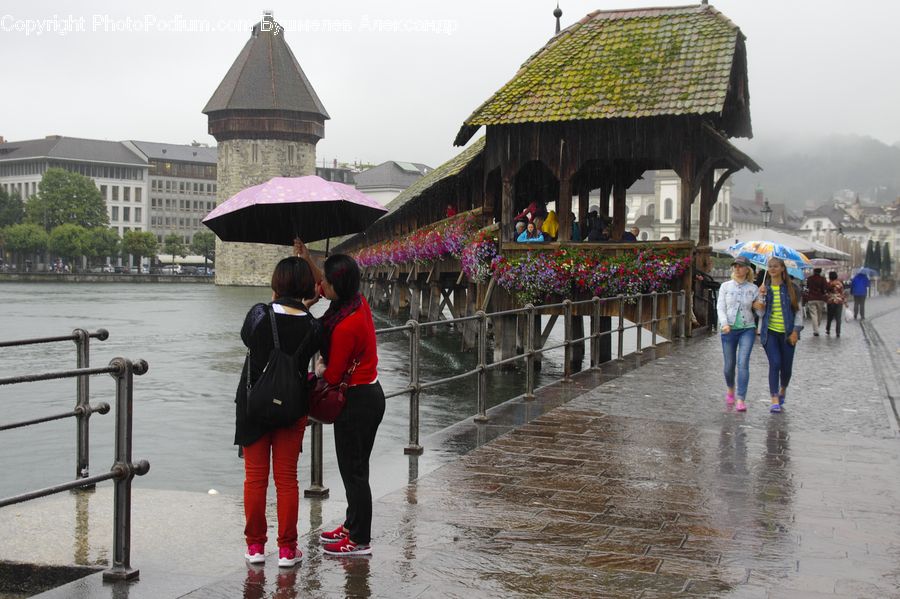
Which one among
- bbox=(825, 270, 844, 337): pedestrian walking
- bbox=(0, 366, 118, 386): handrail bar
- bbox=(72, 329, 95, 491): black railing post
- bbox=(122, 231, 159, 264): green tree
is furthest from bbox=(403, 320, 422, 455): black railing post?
bbox=(122, 231, 159, 264): green tree

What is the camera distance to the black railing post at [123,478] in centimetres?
463

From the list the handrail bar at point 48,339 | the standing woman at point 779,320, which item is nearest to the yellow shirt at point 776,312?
the standing woman at point 779,320

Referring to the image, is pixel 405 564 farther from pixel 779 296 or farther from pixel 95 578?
pixel 779 296

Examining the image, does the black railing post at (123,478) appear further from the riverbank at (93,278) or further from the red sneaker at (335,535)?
the riverbank at (93,278)

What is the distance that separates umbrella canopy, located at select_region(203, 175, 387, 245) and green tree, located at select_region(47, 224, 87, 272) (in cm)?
10296

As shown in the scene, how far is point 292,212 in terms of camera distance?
18.7 feet

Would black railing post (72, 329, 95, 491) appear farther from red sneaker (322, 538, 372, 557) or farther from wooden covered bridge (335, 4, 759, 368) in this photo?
wooden covered bridge (335, 4, 759, 368)

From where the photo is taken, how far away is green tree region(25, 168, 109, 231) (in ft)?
356

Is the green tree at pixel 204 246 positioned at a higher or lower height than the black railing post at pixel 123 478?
higher

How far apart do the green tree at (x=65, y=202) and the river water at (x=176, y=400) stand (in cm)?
7260

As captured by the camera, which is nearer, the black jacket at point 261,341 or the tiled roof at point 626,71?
the black jacket at point 261,341

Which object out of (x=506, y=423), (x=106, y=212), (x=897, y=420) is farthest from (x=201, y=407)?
(x=106, y=212)

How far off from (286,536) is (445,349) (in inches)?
960

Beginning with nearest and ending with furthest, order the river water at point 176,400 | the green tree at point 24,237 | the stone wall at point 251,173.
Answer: the river water at point 176,400, the stone wall at point 251,173, the green tree at point 24,237
